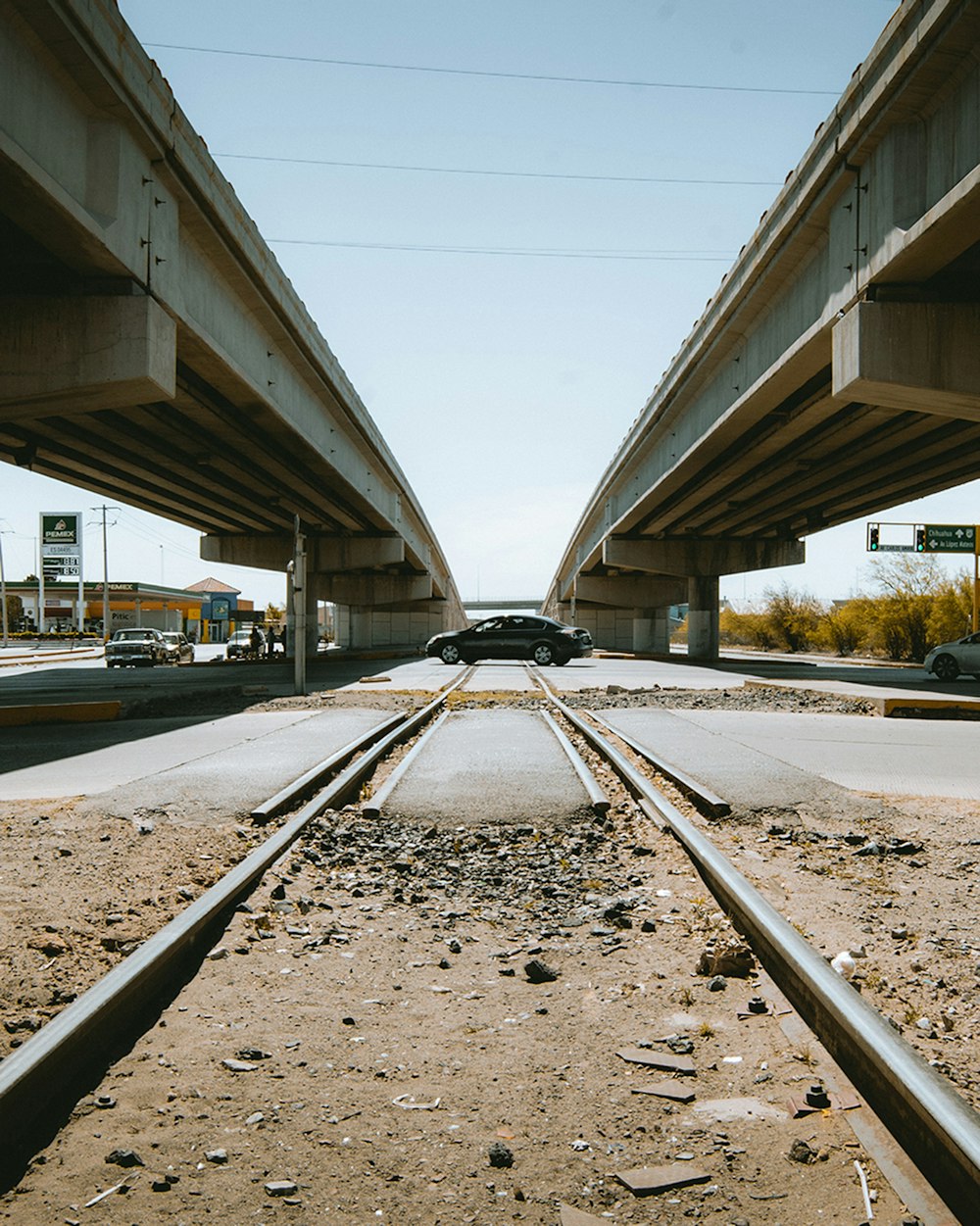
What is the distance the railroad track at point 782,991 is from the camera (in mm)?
2545

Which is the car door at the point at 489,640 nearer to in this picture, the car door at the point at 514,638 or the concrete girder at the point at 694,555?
the car door at the point at 514,638

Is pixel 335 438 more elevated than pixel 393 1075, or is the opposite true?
pixel 335 438

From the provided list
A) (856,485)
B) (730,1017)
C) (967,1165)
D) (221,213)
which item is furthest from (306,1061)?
(856,485)

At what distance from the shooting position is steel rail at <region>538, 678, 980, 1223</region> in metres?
2.42

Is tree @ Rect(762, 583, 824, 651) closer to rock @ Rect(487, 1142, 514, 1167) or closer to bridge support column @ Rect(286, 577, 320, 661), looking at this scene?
bridge support column @ Rect(286, 577, 320, 661)

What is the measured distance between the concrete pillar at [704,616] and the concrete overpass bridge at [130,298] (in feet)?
70.9

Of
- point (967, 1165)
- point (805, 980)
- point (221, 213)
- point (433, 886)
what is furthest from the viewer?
point (221, 213)

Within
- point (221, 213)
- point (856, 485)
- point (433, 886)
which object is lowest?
point (433, 886)

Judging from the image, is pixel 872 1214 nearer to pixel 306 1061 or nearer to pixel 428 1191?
pixel 428 1191

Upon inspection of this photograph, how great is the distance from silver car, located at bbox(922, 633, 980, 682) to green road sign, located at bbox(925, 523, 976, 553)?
15.4 metres

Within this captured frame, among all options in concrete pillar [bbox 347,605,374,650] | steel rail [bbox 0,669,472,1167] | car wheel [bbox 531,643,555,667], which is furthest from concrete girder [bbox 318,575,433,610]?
steel rail [bbox 0,669,472,1167]

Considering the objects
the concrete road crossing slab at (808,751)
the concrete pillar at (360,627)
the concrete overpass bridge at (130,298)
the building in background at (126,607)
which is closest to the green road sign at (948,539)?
the concrete overpass bridge at (130,298)

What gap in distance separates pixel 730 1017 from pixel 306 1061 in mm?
1500

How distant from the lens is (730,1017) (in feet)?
12.0
